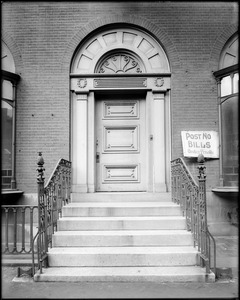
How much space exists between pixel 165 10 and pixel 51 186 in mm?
5101

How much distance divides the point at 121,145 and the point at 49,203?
2902 mm

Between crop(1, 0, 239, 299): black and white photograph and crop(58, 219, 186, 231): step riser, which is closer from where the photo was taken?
crop(58, 219, 186, 231): step riser

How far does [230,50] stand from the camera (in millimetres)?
8023

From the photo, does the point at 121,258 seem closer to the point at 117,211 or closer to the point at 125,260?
the point at 125,260

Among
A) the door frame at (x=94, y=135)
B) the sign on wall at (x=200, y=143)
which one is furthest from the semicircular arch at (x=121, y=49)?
the sign on wall at (x=200, y=143)

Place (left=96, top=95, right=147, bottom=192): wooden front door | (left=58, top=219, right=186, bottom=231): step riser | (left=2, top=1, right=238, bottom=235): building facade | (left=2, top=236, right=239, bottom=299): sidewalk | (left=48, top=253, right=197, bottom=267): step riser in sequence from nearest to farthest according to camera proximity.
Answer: (left=2, top=236, right=239, bottom=299): sidewalk → (left=48, top=253, right=197, bottom=267): step riser → (left=58, top=219, right=186, bottom=231): step riser → (left=2, top=1, right=238, bottom=235): building facade → (left=96, top=95, right=147, bottom=192): wooden front door

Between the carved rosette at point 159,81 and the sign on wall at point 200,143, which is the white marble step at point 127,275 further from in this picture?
the carved rosette at point 159,81

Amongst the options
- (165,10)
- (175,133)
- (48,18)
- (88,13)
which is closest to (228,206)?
(175,133)

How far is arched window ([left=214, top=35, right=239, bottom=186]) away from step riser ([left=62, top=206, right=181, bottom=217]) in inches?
77.4

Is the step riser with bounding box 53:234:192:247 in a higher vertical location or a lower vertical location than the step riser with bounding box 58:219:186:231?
lower

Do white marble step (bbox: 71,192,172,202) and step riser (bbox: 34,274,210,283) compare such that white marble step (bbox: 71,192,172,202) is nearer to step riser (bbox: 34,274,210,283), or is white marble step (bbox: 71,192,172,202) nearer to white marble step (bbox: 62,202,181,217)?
white marble step (bbox: 62,202,181,217)

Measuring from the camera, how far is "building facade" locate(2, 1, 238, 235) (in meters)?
7.88

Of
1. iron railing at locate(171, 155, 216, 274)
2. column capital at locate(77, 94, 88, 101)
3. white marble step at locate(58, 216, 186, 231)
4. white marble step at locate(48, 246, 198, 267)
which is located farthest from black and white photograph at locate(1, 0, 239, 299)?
white marble step at locate(48, 246, 198, 267)

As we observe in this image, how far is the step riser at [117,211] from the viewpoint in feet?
21.2
